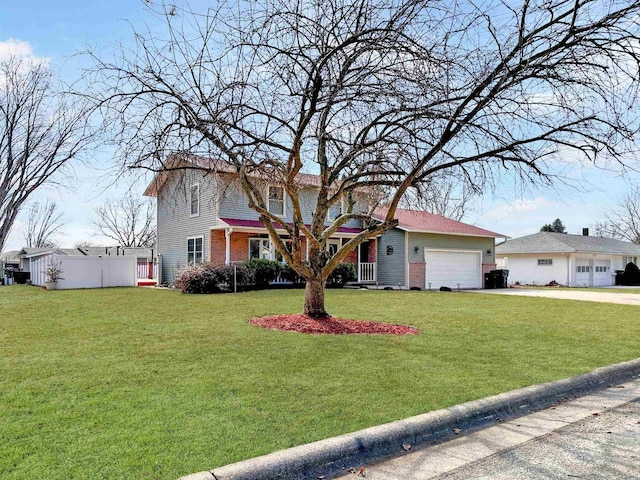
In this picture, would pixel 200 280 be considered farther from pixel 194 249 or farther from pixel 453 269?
pixel 453 269

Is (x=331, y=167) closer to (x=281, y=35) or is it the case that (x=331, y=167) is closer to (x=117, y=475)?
(x=281, y=35)

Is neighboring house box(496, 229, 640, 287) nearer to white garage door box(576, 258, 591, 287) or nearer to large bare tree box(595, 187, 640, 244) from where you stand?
white garage door box(576, 258, 591, 287)

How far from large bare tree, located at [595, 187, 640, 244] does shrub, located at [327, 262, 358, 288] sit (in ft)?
115

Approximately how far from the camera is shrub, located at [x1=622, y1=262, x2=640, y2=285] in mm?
32688

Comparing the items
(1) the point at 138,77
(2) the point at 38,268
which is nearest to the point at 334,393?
(1) the point at 138,77

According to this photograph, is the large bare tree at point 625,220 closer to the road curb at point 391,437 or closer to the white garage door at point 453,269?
the white garage door at point 453,269

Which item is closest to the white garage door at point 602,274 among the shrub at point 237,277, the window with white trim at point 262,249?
the window with white trim at point 262,249

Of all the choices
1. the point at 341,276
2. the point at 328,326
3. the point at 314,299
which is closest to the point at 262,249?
the point at 341,276

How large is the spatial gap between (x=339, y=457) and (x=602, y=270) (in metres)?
35.5

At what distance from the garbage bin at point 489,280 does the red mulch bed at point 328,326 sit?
677 inches

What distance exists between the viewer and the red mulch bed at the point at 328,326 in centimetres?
830

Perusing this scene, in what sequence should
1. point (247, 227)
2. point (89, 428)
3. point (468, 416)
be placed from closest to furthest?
point (89, 428) < point (468, 416) < point (247, 227)

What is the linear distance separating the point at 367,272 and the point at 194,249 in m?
8.21

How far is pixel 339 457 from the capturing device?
11.0ft
